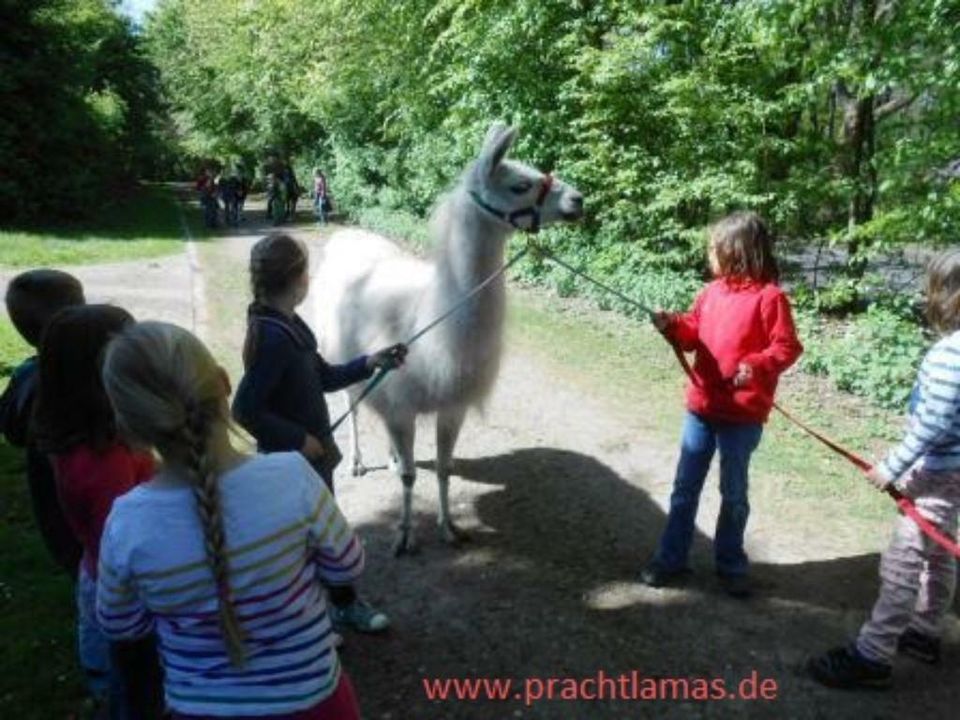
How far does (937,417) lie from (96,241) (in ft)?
61.3

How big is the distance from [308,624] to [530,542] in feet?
10.7

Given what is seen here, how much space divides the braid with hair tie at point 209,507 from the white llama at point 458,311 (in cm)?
281

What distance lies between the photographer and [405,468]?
489 centimetres

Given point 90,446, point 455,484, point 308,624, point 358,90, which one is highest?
point 358,90

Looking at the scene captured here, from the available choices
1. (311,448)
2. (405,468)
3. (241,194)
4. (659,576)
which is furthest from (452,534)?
(241,194)

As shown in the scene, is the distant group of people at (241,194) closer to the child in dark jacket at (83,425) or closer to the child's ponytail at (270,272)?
the child's ponytail at (270,272)

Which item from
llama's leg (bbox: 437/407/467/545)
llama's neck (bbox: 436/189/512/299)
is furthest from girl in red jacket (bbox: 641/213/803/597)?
llama's leg (bbox: 437/407/467/545)

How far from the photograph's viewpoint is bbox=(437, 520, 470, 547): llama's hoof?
5.00 meters

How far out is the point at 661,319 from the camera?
A: 12.7 ft

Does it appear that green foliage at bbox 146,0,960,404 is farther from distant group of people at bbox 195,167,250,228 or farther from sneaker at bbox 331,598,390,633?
distant group of people at bbox 195,167,250,228

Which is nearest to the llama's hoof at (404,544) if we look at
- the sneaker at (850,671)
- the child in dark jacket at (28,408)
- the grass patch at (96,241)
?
the child in dark jacket at (28,408)

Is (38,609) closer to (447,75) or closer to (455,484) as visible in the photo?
(455,484)

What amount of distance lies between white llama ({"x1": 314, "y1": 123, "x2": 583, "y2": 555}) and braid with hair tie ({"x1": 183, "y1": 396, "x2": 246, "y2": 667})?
2807 mm

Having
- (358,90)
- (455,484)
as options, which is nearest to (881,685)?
(455,484)
